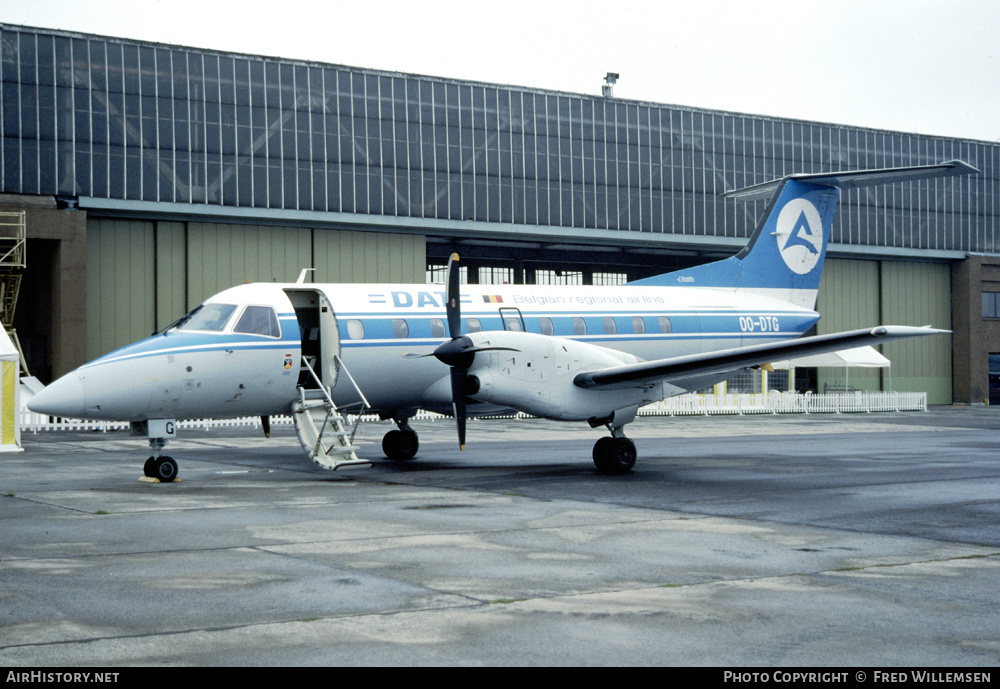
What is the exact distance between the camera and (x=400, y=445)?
21094 mm

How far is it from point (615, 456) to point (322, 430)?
5351mm

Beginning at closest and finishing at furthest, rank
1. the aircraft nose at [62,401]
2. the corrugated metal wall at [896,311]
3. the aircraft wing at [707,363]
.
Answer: the aircraft nose at [62,401]
the aircraft wing at [707,363]
the corrugated metal wall at [896,311]

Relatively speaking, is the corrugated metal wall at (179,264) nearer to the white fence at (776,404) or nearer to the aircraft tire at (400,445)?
the white fence at (776,404)

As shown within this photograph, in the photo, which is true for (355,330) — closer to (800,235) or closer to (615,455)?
Answer: (615,455)

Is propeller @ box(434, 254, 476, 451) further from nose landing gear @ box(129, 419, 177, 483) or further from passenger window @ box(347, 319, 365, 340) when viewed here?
nose landing gear @ box(129, 419, 177, 483)

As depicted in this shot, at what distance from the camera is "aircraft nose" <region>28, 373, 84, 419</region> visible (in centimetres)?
1559

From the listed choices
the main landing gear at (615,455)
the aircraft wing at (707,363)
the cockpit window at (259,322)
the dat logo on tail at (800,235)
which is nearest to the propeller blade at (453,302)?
the aircraft wing at (707,363)

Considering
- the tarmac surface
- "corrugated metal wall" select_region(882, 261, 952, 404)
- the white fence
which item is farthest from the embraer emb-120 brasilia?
"corrugated metal wall" select_region(882, 261, 952, 404)

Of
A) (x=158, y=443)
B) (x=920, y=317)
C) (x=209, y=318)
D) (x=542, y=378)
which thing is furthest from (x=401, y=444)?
(x=920, y=317)

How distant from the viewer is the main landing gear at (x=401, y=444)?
21094 mm

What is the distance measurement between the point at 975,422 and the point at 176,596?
4027 cm

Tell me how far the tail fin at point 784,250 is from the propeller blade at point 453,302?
7.02 metres

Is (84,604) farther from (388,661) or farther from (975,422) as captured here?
(975,422)

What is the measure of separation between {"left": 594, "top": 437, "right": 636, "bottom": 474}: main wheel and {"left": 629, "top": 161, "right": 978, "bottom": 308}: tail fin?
6.02 metres
